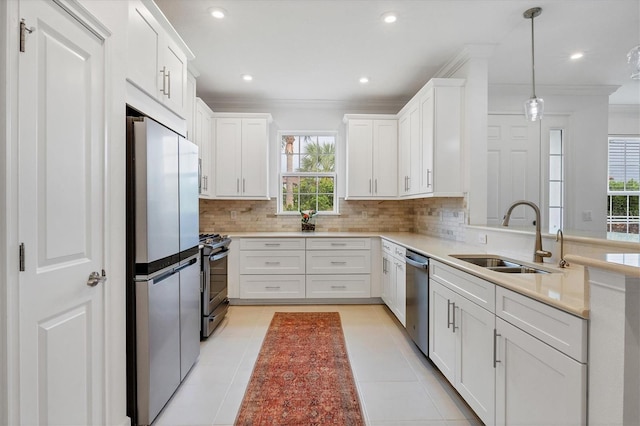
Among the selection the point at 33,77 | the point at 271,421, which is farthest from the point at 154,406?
the point at 33,77

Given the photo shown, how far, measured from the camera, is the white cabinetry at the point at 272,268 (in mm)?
3814

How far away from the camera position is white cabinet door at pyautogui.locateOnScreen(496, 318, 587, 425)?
1037 millimetres

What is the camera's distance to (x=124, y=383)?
1.59m

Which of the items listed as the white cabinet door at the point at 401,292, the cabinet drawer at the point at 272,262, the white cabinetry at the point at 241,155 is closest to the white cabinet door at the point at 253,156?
the white cabinetry at the point at 241,155

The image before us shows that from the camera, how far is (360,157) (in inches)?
165

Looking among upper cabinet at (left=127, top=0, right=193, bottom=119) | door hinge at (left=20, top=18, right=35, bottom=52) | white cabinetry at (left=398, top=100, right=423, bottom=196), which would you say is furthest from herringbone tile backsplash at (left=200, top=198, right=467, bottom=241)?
door hinge at (left=20, top=18, right=35, bottom=52)

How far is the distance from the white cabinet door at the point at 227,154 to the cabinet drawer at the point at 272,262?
964 millimetres

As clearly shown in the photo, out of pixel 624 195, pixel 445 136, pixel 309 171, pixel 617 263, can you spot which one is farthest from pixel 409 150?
pixel 624 195

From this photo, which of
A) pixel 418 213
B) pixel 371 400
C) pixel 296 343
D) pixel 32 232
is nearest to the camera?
pixel 32 232

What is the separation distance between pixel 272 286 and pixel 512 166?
3487 mm

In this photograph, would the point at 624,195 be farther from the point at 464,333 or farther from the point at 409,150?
the point at 464,333

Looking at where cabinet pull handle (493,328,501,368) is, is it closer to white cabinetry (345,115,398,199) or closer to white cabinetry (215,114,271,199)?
white cabinetry (345,115,398,199)

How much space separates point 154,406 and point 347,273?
8.35ft

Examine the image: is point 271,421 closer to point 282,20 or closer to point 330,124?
point 282,20
